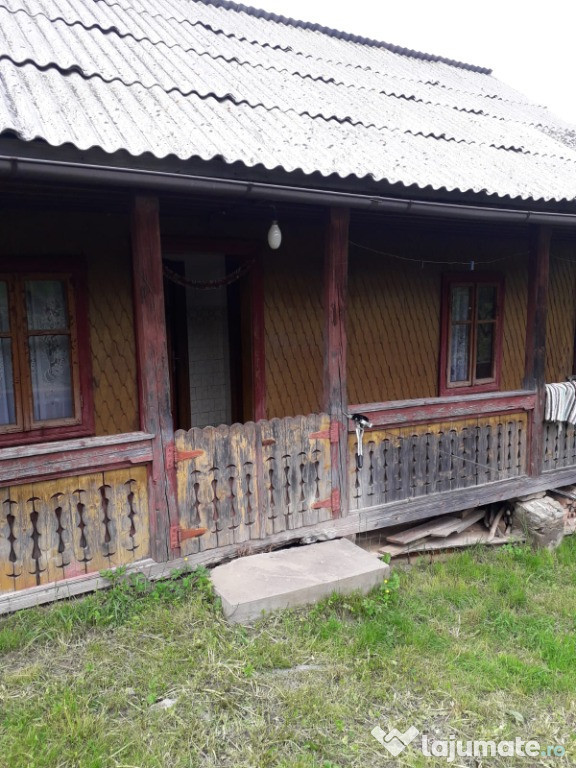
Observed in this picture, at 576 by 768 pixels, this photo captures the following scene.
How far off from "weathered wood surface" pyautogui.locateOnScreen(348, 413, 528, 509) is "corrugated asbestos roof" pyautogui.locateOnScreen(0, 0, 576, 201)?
6.77 ft

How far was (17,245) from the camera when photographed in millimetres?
4906

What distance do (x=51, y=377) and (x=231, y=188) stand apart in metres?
2.43

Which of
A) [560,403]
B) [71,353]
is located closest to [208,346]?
[71,353]

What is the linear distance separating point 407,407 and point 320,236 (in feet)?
7.21

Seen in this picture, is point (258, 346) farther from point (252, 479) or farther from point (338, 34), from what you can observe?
point (338, 34)

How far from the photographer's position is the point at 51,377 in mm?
5195

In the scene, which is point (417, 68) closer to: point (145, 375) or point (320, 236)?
point (320, 236)

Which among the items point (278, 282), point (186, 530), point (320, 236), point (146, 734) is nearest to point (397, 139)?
point (320, 236)

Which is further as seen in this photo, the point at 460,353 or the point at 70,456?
the point at 460,353

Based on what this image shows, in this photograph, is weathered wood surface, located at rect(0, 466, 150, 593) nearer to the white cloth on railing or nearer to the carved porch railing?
the carved porch railing

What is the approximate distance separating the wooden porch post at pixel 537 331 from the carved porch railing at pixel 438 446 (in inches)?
3.5

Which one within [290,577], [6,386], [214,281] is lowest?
[290,577]

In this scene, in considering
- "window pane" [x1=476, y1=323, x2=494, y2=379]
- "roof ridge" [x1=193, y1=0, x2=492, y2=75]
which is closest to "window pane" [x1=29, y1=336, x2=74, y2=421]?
"window pane" [x1=476, y1=323, x2=494, y2=379]

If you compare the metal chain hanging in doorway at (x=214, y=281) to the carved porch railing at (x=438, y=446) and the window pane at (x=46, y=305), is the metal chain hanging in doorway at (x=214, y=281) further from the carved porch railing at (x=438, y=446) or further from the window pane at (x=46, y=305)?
the carved porch railing at (x=438, y=446)
